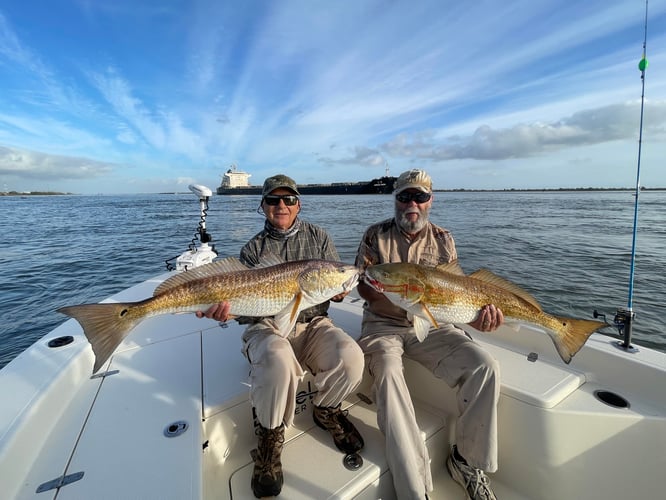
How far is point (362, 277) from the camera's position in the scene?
318 centimetres

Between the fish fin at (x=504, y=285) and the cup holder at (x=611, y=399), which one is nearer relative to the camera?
the cup holder at (x=611, y=399)

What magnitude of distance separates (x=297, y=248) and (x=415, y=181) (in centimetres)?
145

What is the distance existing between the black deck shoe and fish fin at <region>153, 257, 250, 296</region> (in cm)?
146

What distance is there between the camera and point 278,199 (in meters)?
3.45

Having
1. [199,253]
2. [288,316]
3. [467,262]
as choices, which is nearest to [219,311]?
[288,316]

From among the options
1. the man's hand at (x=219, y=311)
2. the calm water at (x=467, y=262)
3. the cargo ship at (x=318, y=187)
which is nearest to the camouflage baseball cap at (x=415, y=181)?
the man's hand at (x=219, y=311)

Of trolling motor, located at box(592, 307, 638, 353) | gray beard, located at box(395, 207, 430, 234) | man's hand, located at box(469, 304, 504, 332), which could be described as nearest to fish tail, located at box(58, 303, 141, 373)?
gray beard, located at box(395, 207, 430, 234)

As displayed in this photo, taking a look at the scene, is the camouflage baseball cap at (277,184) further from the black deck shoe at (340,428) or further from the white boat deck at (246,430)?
the black deck shoe at (340,428)

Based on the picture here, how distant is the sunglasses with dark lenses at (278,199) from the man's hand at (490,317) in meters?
2.14

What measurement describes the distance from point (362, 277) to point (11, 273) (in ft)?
52.6

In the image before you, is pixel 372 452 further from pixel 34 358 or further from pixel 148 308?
pixel 34 358

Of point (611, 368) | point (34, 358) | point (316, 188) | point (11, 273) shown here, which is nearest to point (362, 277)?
point (611, 368)

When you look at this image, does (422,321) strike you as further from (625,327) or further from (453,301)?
(625,327)

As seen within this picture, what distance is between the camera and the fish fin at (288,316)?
Result: 2.91 meters
